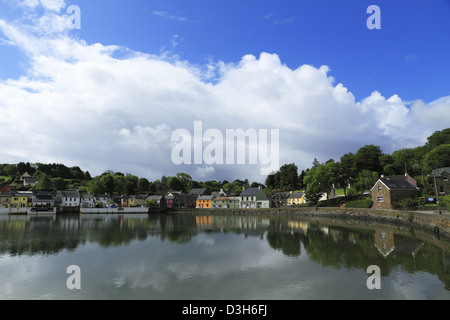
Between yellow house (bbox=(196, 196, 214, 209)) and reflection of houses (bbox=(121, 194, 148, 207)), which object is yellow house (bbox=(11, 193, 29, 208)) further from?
yellow house (bbox=(196, 196, 214, 209))

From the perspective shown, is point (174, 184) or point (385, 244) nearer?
point (385, 244)

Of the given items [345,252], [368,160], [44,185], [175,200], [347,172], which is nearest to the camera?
[345,252]

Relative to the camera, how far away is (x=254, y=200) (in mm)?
81562

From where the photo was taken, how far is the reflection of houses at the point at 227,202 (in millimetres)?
85300

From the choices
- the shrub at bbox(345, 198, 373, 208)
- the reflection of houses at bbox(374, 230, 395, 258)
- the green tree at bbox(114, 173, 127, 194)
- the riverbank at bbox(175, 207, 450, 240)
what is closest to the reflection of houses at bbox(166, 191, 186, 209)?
the riverbank at bbox(175, 207, 450, 240)

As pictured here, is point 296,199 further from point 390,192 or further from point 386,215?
point 386,215

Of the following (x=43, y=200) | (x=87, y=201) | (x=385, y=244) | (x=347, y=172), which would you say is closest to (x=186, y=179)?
(x=87, y=201)

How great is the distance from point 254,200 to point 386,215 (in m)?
44.9

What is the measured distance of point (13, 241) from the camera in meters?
25.5

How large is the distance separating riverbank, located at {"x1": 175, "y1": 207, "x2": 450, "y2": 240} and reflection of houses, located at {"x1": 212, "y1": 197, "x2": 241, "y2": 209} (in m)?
7.76
